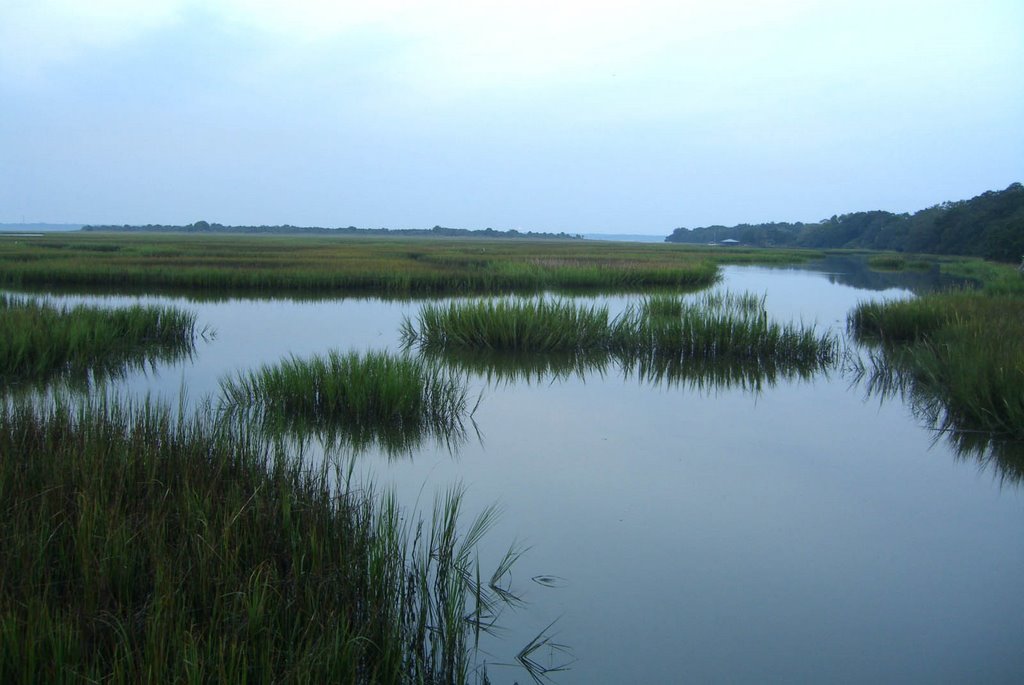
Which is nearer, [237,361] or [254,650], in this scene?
[254,650]

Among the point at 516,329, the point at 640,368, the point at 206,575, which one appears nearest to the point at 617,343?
the point at 640,368

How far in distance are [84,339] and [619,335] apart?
21.8 ft

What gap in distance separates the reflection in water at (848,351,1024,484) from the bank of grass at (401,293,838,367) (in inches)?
30.6

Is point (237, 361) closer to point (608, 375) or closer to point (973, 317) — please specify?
point (608, 375)

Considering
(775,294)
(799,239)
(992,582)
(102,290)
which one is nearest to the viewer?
(992,582)

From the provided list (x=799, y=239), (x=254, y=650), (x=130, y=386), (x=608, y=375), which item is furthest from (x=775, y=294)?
(x=799, y=239)

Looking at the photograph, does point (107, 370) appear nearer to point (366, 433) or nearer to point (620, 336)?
point (366, 433)

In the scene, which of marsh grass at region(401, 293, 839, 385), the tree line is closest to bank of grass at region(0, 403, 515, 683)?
marsh grass at region(401, 293, 839, 385)

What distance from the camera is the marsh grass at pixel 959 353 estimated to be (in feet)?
22.1

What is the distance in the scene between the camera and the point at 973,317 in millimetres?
9953

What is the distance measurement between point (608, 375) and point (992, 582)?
5.80 m

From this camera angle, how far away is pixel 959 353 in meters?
7.91

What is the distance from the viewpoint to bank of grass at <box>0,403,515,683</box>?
236 centimetres

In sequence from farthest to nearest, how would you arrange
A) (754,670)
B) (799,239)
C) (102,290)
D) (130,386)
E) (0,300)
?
(799,239)
(102,290)
(0,300)
(130,386)
(754,670)
